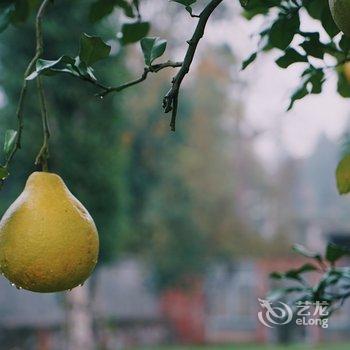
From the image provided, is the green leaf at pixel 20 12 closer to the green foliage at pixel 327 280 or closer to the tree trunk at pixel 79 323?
the green foliage at pixel 327 280

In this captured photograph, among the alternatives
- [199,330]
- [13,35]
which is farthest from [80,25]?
[199,330]

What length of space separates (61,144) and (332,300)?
4.71 meters

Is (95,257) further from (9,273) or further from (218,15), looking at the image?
(218,15)

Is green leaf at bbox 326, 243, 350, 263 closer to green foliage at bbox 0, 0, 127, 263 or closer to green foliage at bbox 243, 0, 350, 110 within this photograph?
green foliage at bbox 243, 0, 350, 110

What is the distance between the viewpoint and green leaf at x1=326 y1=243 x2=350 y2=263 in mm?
940

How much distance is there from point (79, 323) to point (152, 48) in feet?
18.5

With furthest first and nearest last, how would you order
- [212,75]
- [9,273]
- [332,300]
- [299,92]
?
[212,75]
[332,300]
[299,92]
[9,273]

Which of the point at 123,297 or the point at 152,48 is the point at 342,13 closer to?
the point at 152,48

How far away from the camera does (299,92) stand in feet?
2.60

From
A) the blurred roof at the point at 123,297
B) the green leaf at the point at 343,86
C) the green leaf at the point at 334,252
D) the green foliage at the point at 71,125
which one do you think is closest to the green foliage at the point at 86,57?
the green leaf at the point at 343,86

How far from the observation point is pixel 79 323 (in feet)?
19.8

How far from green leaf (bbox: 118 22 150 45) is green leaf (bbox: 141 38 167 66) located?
0.22 metres

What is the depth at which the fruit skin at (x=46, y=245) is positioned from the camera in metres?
0.53

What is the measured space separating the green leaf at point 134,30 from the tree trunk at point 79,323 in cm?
499
